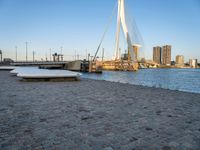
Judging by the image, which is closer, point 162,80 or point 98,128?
point 98,128

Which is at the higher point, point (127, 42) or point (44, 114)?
point (127, 42)

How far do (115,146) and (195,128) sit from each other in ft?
5.56

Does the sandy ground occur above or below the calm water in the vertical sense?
above

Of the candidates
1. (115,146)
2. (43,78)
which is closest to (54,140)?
(115,146)

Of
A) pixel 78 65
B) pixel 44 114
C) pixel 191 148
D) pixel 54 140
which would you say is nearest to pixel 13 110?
pixel 44 114

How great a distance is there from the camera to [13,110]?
497 centimetres

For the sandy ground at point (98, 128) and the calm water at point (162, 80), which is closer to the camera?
the sandy ground at point (98, 128)

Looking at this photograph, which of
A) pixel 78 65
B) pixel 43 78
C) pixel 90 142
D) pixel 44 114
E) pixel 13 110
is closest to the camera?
pixel 90 142

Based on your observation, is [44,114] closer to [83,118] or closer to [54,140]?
[83,118]

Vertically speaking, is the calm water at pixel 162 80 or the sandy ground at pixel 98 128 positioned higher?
the sandy ground at pixel 98 128

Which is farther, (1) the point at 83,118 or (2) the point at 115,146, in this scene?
(1) the point at 83,118

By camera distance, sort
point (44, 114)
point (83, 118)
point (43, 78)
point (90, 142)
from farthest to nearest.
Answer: point (43, 78) → point (44, 114) → point (83, 118) → point (90, 142)

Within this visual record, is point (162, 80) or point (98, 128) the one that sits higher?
point (98, 128)

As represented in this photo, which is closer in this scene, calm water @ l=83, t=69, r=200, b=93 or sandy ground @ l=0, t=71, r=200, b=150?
sandy ground @ l=0, t=71, r=200, b=150
